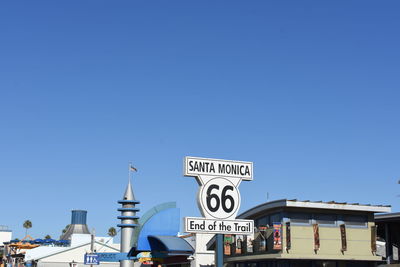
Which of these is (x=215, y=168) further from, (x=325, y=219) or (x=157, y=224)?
(x=157, y=224)

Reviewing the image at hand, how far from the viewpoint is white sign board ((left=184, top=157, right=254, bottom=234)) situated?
12258 mm

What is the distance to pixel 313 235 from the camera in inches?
1152

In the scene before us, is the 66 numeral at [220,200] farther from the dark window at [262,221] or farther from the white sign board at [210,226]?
the dark window at [262,221]

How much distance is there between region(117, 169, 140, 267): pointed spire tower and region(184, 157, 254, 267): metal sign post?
50049 millimetres

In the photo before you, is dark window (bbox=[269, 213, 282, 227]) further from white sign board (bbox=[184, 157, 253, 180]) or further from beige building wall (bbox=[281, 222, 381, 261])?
white sign board (bbox=[184, 157, 253, 180])

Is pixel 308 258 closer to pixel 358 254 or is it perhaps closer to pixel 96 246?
pixel 358 254

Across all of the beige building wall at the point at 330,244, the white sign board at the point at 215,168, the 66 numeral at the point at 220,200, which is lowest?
the beige building wall at the point at 330,244

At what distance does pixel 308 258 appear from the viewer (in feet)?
Answer: 94.6

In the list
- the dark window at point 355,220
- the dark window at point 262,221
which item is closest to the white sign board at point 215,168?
the dark window at point 262,221

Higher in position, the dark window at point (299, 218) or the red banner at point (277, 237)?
the dark window at point (299, 218)

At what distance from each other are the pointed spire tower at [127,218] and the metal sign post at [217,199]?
50049 mm

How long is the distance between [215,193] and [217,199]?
155 millimetres

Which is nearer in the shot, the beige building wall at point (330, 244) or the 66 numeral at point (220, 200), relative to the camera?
the 66 numeral at point (220, 200)

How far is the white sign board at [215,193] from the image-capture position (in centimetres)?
1226
